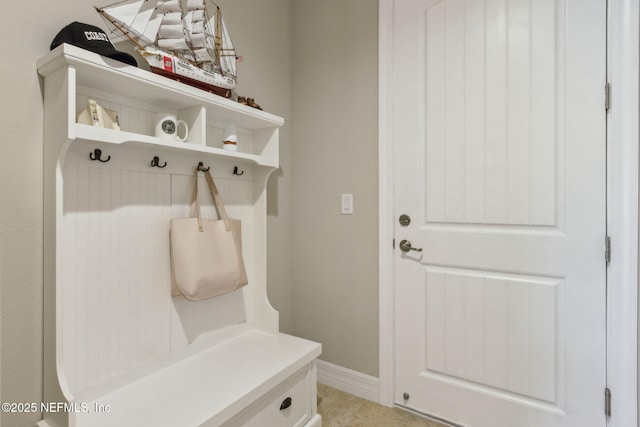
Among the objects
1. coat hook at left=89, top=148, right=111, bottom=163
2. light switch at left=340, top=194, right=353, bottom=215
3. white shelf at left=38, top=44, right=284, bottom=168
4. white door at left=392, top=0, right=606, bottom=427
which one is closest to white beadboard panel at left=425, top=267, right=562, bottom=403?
white door at left=392, top=0, right=606, bottom=427

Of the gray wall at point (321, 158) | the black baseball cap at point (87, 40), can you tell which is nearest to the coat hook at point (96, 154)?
the black baseball cap at point (87, 40)

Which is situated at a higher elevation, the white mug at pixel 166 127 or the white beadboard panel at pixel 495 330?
the white mug at pixel 166 127

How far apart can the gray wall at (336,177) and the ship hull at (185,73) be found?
0.71m

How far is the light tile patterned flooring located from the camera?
1.60 m

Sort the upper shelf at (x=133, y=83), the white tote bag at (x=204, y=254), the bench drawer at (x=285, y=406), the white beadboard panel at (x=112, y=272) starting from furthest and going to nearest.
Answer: the white tote bag at (x=204, y=254) < the bench drawer at (x=285, y=406) < the white beadboard panel at (x=112, y=272) < the upper shelf at (x=133, y=83)

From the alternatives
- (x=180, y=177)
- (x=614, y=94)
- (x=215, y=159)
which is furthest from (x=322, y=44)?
(x=614, y=94)

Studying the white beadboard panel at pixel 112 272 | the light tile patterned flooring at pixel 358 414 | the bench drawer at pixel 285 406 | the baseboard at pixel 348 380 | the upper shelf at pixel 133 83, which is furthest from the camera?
the baseboard at pixel 348 380

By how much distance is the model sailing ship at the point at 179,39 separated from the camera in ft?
3.59

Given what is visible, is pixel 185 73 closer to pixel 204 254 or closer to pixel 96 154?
pixel 96 154

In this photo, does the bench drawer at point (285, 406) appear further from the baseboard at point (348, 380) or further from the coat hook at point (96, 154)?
the coat hook at point (96, 154)

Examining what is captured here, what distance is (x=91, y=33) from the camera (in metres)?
1.00

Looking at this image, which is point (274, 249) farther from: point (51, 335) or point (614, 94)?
point (614, 94)

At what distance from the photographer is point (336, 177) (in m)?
1.94

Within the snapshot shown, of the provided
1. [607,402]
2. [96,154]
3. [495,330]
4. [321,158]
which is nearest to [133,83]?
[96,154]
